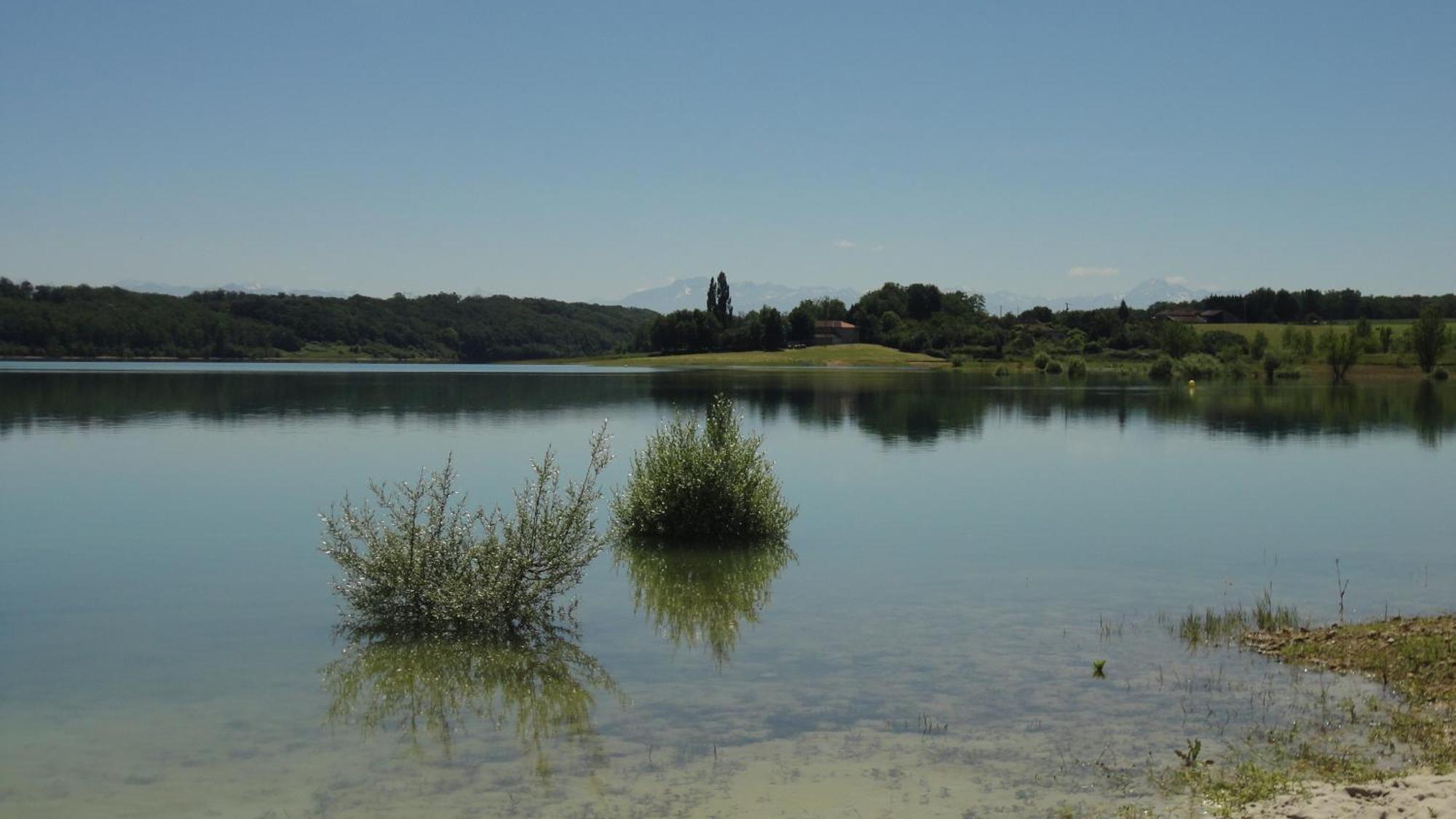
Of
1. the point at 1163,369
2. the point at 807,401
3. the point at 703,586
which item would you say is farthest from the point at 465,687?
the point at 1163,369

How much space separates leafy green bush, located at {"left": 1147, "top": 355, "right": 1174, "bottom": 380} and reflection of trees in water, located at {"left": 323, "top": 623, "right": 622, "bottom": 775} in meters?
136

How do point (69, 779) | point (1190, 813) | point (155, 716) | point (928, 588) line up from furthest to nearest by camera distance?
1. point (928, 588)
2. point (155, 716)
3. point (69, 779)
4. point (1190, 813)

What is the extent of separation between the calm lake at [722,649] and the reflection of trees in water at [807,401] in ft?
67.1

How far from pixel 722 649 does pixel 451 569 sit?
167 inches

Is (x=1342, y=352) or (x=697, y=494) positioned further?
(x=1342, y=352)

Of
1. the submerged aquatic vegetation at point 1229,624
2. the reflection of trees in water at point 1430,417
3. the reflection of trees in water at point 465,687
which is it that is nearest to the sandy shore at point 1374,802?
the reflection of trees in water at point 465,687

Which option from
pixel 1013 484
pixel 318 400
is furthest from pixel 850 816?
pixel 318 400

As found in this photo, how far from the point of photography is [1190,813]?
952cm

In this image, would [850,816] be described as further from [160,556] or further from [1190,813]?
[160,556]

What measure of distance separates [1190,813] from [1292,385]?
11993cm

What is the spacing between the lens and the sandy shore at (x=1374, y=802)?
838 centimetres

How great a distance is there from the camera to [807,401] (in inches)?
3314

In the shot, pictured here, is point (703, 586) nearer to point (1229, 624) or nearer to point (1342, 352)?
point (1229, 624)

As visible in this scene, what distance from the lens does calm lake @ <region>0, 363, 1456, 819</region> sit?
425 inches
